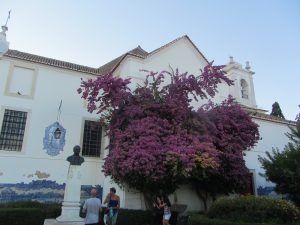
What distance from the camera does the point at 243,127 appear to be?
1627 cm

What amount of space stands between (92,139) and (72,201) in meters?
7.26

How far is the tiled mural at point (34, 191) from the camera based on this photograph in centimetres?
1479

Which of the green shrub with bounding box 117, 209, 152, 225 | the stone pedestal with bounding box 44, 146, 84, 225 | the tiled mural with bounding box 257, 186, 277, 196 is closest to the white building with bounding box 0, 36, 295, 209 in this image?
the green shrub with bounding box 117, 209, 152, 225

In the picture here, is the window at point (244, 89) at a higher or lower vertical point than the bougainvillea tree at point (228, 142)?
higher

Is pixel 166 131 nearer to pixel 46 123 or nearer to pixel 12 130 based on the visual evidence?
pixel 46 123

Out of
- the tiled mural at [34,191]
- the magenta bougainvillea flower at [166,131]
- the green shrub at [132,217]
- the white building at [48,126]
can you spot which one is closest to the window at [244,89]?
the white building at [48,126]

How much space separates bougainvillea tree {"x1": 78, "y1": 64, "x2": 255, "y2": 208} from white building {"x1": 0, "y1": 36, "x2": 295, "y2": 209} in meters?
2.14

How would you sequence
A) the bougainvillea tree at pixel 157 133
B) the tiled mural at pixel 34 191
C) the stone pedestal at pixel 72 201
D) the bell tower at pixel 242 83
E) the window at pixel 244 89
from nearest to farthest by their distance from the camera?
the stone pedestal at pixel 72 201, the bougainvillea tree at pixel 157 133, the tiled mural at pixel 34 191, the bell tower at pixel 242 83, the window at pixel 244 89

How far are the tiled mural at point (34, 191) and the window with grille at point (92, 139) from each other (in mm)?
2363

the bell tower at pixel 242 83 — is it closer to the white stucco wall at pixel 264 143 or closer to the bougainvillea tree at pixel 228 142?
the white stucco wall at pixel 264 143

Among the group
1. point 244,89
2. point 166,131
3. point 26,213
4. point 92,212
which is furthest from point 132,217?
point 244,89

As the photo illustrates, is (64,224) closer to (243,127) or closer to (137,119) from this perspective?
(137,119)

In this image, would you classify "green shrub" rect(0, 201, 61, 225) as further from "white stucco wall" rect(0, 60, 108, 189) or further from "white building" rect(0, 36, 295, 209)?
"white stucco wall" rect(0, 60, 108, 189)

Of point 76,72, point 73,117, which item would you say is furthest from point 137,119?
point 76,72
